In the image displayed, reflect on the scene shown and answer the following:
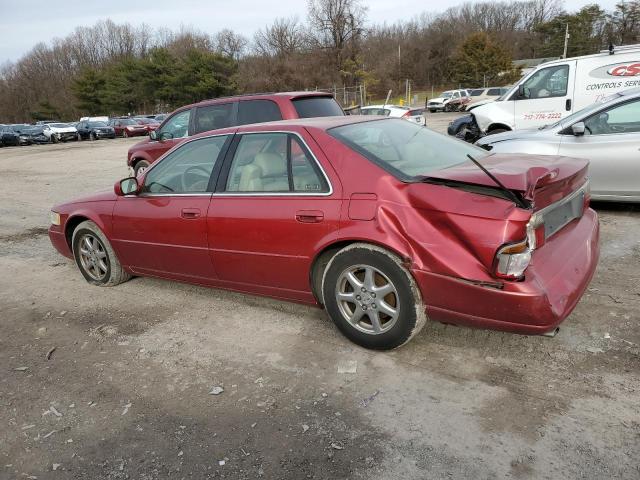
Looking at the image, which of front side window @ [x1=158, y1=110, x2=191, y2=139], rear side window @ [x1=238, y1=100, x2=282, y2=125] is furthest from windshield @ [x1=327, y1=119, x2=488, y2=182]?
front side window @ [x1=158, y1=110, x2=191, y2=139]

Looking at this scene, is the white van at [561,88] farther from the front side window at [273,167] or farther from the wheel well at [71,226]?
the wheel well at [71,226]

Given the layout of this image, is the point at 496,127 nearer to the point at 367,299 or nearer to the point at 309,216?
the point at 309,216

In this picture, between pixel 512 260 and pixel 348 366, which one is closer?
pixel 512 260

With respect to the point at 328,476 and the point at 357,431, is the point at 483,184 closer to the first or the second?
the point at 357,431

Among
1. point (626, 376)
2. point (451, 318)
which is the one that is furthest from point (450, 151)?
point (626, 376)

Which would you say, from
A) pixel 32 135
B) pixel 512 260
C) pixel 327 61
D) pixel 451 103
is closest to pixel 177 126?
pixel 512 260

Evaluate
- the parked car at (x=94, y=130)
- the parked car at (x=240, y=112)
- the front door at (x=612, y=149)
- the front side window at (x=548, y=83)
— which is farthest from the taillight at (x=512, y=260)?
the parked car at (x=94, y=130)

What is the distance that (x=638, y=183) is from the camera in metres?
5.84

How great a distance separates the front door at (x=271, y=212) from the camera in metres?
3.38

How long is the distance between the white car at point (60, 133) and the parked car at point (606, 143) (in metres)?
37.3

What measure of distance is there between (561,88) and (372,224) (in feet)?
26.9

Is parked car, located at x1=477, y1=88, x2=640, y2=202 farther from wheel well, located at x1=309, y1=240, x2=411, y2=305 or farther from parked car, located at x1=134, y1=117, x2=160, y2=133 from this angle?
parked car, located at x1=134, y1=117, x2=160, y2=133

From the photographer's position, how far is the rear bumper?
2.75m

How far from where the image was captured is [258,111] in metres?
7.63
